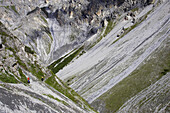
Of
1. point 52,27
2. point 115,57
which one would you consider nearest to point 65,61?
point 115,57

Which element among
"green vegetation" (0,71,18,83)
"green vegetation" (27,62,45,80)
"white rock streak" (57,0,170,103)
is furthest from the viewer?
"white rock streak" (57,0,170,103)

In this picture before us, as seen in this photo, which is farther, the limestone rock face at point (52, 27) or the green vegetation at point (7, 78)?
the limestone rock face at point (52, 27)

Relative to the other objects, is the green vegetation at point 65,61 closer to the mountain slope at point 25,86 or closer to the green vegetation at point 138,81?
the green vegetation at point 138,81

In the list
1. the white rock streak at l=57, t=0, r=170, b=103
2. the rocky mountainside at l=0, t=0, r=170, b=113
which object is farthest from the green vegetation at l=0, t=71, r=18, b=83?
the white rock streak at l=57, t=0, r=170, b=103

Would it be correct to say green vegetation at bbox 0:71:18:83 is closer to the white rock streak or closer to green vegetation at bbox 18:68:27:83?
green vegetation at bbox 18:68:27:83

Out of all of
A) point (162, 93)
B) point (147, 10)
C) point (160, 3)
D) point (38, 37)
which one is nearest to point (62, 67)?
point (38, 37)

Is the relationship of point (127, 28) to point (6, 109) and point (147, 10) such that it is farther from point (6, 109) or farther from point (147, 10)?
point (6, 109)

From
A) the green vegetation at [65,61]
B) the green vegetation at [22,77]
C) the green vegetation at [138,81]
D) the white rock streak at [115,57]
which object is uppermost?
the green vegetation at [22,77]

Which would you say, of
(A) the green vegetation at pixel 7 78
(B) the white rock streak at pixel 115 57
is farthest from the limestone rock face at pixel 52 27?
(A) the green vegetation at pixel 7 78

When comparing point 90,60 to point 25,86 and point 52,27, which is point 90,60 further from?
point 25,86
